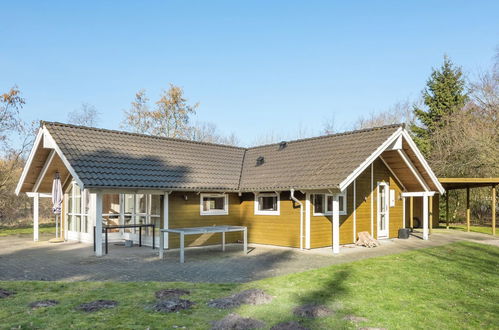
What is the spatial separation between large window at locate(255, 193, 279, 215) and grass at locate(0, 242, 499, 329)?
426 cm

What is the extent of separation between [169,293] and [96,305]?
1292 mm

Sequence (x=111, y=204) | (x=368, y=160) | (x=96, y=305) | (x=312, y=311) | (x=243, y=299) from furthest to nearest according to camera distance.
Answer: (x=111, y=204) < (x=368, y=160) < (x=243, y=299) < (x=96, y=305) < (x=312, y=311)

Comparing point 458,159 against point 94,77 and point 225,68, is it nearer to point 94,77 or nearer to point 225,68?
point 225,68

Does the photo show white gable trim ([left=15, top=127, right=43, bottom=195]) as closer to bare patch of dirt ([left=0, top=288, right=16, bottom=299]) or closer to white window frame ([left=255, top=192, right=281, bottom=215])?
bare patch of dirt ([left=0, top=288, right=16, bottom=299])

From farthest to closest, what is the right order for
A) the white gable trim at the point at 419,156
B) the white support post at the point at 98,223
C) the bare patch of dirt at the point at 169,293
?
the white gable trim at the point at 419,156 → the white support post at the point at 98,223 → the bare patch of dirt at the point at 169,293

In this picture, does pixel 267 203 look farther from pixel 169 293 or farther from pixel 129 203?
pixel 169 293

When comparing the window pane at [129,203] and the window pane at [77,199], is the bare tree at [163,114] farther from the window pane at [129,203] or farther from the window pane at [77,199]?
the window pane at [129,203]

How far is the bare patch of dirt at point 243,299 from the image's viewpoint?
673 cm

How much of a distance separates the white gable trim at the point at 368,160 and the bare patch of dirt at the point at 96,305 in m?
7.17

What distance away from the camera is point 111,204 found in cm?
1611

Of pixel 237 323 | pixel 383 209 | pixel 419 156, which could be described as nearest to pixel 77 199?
pixel 383 209

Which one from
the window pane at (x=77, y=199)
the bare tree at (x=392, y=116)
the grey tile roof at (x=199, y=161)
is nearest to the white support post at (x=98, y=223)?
the grey tile roof at (x=199, y=161)

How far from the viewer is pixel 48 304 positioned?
21.7 feet

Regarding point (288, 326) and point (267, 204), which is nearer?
point (288, 326)
